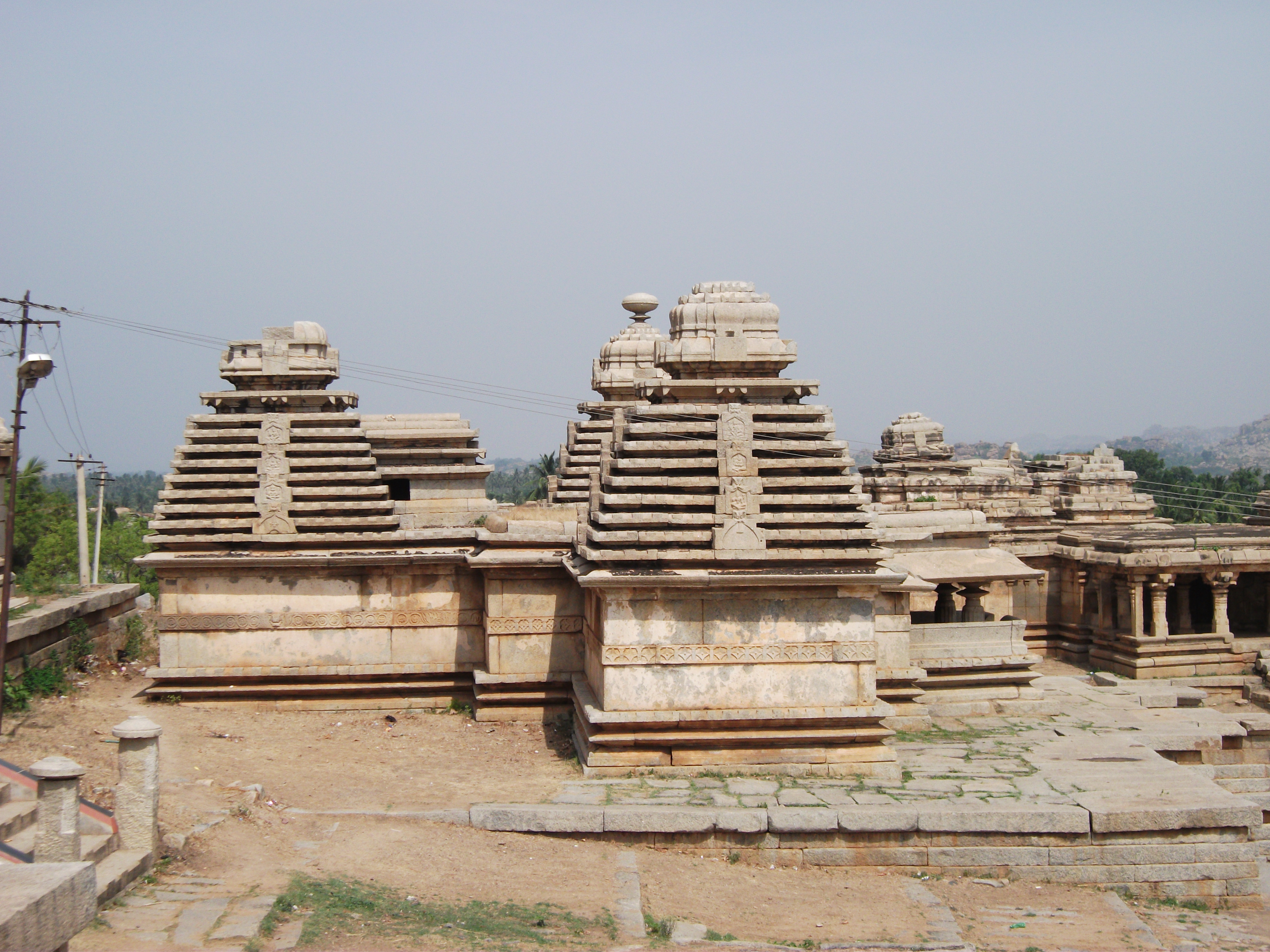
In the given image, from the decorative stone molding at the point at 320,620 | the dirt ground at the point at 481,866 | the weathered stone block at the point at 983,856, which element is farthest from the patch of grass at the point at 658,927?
the decorative stone molding at the point at 320,620

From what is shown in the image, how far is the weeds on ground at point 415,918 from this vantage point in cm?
883

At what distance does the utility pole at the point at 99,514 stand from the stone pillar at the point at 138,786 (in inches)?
944

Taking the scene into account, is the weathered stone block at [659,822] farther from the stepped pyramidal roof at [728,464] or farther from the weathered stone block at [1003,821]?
the stepped pyramidal roof at [728,464]

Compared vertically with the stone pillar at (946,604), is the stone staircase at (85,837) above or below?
below

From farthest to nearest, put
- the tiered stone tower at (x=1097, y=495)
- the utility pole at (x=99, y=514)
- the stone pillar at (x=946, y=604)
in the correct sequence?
1. the tiered stone tower at (x=1097, y=495)
2. the utility pole at (x=99, y=514)
3. the stone pillar at (x=946, y=604)

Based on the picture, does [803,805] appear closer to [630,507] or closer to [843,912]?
[843,912]

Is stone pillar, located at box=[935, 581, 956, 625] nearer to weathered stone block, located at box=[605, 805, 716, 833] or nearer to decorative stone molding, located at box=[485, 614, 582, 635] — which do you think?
decorative stone molding, located at box=[485, 614, 582, 635]

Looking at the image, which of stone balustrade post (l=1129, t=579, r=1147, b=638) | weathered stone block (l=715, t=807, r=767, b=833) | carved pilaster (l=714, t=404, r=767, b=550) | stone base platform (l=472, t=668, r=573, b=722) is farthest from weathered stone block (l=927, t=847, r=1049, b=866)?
stone balustrade post (l=1129, t=579, r=1147, b=638)

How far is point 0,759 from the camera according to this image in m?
11.5

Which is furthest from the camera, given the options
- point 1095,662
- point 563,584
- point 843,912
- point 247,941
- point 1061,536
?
point 1061,536

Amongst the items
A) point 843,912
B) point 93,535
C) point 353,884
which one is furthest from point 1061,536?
point 93,535

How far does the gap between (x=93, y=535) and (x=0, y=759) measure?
3892cm

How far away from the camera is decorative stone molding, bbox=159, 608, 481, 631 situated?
16.1 metres

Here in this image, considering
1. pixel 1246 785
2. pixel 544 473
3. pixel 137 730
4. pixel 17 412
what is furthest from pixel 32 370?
pixel 544 473
